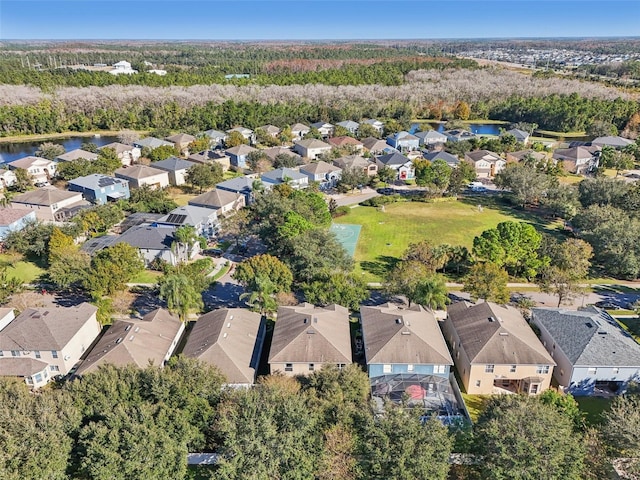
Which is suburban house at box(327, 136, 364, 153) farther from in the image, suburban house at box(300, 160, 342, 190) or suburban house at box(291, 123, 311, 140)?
suburban house at box(300, 160, 342, 190)

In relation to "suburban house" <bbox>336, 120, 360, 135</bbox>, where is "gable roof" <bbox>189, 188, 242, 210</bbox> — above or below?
below

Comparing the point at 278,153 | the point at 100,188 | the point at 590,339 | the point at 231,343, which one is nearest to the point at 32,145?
the point at 100,188

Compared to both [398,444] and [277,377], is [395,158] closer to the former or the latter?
[277,377]

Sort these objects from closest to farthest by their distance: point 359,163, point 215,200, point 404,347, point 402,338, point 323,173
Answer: point 404,347, point 402,338, point 215,200, point 323,173, point 359,163

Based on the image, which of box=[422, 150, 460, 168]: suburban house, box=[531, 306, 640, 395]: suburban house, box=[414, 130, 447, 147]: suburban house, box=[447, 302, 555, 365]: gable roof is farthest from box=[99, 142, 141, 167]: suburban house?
box=[531, 306, 640, 395]: suburban house

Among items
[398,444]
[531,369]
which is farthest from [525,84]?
[398,444]

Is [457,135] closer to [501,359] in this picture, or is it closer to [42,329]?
[501,359]

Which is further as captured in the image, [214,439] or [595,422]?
[595,422]
